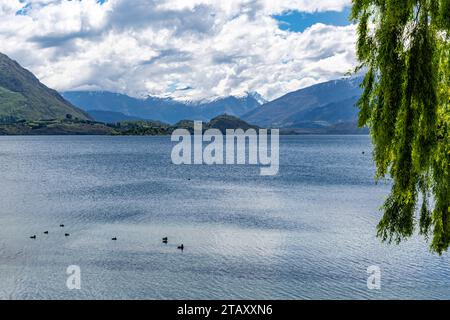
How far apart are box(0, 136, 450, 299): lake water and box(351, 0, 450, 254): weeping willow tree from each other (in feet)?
101

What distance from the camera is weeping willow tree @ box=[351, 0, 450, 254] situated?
16438mm

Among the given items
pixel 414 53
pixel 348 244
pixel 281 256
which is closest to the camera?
pixel 414 53

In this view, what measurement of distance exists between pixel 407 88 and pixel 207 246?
50396 millimetres

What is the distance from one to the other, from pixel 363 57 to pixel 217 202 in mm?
85237

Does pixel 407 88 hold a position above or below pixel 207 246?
above

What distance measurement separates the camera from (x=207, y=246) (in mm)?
63844

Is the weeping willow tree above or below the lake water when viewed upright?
above

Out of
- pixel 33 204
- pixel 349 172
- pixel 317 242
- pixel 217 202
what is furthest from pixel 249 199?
pixel 349 172

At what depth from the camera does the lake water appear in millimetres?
47688

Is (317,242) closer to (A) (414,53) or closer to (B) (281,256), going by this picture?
(B) (281,256)

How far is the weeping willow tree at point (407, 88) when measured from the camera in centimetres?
1644

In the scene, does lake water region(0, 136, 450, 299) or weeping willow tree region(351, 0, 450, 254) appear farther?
lake water region(0, 136, 450, 299)

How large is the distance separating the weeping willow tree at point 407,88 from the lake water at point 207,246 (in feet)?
101

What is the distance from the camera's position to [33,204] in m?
99.8
